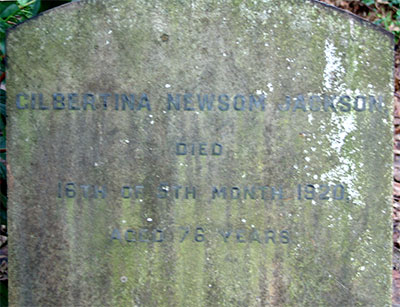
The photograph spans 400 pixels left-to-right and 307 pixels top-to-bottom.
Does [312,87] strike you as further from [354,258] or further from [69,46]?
[69,46]

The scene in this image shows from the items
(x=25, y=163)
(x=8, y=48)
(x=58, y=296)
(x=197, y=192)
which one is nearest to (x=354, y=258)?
(x=197, y=192)

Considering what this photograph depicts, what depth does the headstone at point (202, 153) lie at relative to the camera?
82.9 inches

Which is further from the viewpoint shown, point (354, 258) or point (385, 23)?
point (385, 23)

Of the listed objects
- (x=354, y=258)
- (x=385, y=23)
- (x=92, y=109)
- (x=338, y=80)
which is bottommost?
(x=354, y=258)

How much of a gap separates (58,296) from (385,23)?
4528 mm

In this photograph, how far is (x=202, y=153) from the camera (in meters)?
2.13

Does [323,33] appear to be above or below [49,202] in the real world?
above

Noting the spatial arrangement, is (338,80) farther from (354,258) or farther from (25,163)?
(25,163)

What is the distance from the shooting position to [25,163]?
2.14 meters

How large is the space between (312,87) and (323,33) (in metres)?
0.26

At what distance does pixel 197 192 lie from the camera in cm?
213

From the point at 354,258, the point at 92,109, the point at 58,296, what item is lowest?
the point at 58,296

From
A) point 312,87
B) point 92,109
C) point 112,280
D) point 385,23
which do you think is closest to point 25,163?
point 92,109

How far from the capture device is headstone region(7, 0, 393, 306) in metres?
2.11
